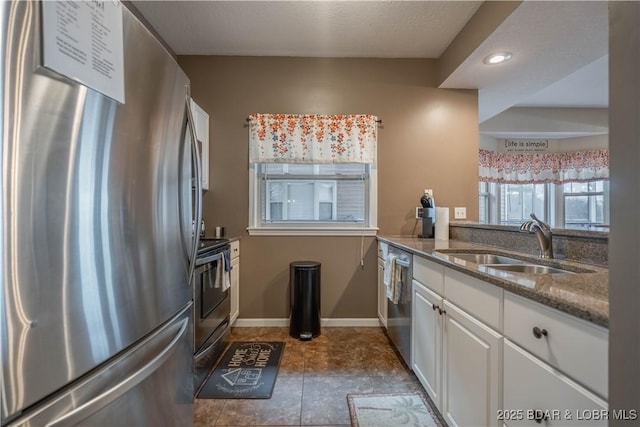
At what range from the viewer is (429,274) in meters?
1.64

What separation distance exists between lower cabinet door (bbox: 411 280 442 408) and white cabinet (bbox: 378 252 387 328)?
78 centimetres

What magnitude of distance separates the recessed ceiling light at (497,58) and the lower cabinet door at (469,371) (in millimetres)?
2021

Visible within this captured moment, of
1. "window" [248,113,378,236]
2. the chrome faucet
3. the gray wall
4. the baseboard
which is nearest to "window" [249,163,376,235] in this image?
"window" [248,113,378,236]

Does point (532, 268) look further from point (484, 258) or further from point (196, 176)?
point (196, 176)

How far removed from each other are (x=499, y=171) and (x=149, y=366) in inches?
213

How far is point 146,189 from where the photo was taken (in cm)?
93

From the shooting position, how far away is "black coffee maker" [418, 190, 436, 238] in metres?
2.77

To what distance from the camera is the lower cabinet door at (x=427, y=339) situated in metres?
1.50

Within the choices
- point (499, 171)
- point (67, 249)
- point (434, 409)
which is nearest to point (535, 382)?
point (434, 409)

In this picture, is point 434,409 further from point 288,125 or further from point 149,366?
point 288,125

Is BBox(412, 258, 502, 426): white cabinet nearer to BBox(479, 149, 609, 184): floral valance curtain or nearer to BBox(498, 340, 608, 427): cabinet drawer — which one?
BBox(498, 340, 608, 427): cabinet drawer

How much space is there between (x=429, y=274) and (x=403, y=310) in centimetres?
55

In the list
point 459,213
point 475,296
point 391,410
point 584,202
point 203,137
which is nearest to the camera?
point 475,296

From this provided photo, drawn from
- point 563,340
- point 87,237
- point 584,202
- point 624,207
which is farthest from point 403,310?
point 584,202
